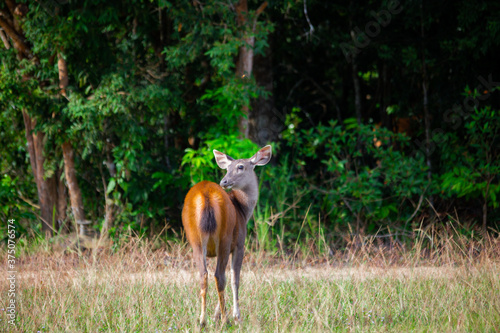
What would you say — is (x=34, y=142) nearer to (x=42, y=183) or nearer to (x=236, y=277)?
(x=42, y=183)

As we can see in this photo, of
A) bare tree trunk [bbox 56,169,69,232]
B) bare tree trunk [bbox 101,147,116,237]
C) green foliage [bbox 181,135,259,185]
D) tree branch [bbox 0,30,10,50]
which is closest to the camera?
green foliage [bbox 181,135,259,185]

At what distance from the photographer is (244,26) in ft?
28.5

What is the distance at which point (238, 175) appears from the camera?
5.10 meters

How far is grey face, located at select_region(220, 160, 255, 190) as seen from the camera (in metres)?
5.03

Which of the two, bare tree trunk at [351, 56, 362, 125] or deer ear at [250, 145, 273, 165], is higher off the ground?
bare tree trunk at [351, 56, 362, 125]

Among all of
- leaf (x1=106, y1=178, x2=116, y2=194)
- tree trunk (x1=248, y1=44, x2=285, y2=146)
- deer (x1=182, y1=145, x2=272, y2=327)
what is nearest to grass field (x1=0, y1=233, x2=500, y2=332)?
deer (x1=182, y1=145, x2=272, y2=327)

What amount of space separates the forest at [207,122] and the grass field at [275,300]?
6.49 ft

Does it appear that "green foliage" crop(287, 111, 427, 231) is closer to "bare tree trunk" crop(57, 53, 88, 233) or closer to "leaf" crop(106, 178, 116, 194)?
"leaf" crop(106, 178, 116, 194)

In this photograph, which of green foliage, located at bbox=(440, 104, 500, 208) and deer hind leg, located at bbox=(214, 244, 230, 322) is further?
green foliage, located at bbox=(440, 104, 500, 208)

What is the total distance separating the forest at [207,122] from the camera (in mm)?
8555

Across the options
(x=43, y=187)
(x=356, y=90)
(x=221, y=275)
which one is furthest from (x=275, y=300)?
(x=356, y=90)

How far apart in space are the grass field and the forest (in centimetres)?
198

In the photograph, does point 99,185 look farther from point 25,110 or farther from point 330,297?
point 330,297

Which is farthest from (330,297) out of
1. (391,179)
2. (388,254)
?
(391,179)
